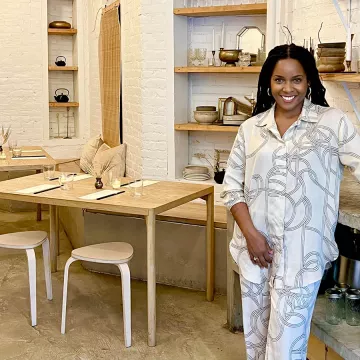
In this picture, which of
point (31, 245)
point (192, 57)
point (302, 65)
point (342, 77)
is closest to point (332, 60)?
point (342, 77)

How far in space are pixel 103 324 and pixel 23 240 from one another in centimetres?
72

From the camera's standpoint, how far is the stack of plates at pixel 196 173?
562 centimetres

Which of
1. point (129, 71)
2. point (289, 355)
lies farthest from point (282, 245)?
point (129, 71)

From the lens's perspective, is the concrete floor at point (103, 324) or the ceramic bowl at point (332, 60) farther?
the concrete floor at point (103, 324)

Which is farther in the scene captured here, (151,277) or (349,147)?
(151,277)

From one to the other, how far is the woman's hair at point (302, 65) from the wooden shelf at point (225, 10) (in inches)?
101

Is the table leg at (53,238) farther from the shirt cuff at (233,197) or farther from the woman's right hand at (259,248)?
the woman's right hand at (259,248)

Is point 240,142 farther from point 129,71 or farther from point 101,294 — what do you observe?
point 129,71

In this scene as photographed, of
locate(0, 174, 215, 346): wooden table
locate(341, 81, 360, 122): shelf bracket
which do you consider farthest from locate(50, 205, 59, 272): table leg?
locate(341, 81, 360, 122): shelf bracket

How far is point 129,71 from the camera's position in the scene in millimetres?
5930

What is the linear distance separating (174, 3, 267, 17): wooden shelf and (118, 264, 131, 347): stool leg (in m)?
2.51

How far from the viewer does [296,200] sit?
8.16 ft

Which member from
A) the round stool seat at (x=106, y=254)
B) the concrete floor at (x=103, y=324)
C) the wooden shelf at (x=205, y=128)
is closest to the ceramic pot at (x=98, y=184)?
the round stool seat at (x=106, y=254)

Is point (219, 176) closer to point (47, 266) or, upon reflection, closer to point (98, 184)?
point (98, 184)
